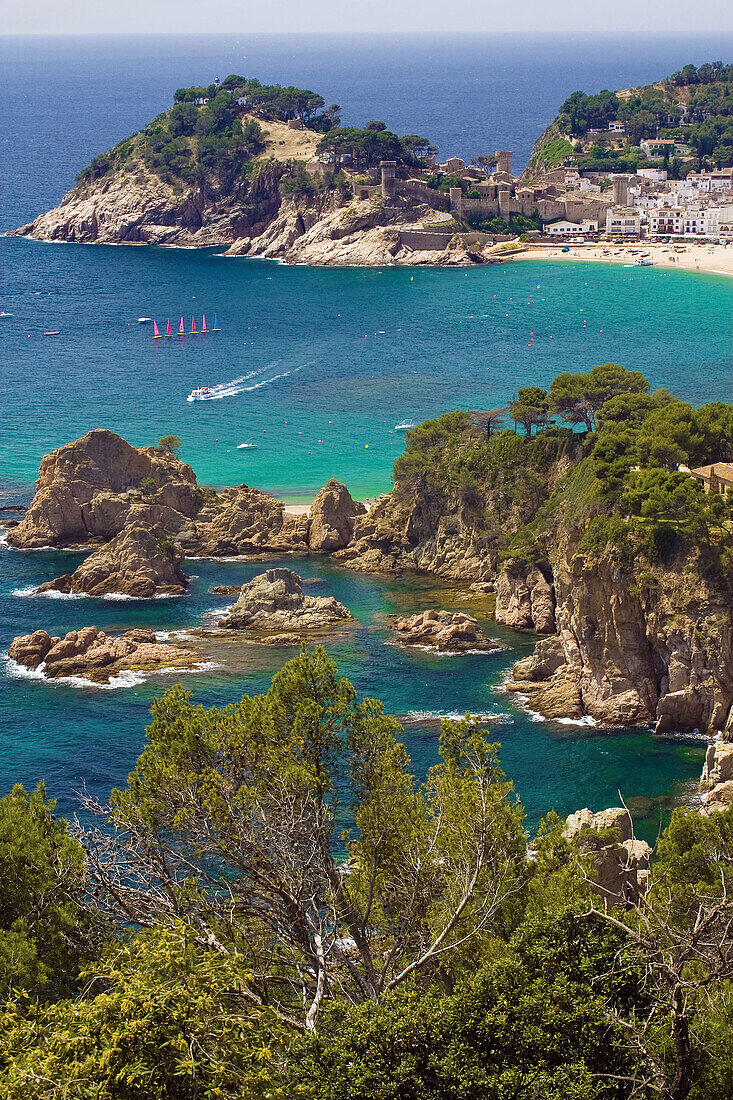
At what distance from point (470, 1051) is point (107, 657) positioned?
35239 millimetres

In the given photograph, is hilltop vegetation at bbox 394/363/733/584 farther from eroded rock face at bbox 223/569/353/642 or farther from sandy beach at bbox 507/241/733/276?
sandy beach at bbox 507/241/733/276

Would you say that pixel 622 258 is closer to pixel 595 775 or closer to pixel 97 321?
pixel 97 321

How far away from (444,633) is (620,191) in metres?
116

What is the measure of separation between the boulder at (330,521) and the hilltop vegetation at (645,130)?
117135 mm

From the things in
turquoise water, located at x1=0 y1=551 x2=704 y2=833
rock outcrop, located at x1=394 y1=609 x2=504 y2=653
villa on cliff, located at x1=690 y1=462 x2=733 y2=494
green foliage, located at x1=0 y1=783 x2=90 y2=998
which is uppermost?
villa on cliff, located at x1=690 y1=462 x2=733 y2=494

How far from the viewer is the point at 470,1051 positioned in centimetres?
1858

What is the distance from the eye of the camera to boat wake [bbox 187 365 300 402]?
95.9m

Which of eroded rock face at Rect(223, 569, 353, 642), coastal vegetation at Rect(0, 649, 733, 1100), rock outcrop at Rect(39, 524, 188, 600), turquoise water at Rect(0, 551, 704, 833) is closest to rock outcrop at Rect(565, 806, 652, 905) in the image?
coastal vegetation at Rect(0, 649, 733, 1100)

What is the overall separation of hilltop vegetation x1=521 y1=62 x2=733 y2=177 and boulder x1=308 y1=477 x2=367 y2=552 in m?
117

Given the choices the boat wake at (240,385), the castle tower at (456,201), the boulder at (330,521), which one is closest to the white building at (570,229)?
the castle tower at (456,201)

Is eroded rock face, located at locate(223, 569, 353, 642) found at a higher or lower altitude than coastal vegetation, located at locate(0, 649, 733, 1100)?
lower

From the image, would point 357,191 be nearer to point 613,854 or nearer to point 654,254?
point 654,254

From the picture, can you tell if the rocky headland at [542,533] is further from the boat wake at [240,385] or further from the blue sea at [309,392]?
the boat wake at [240,385]

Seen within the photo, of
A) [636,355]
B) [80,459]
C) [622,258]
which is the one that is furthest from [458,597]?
[622,258]
